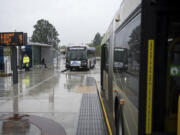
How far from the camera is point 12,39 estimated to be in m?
12.5

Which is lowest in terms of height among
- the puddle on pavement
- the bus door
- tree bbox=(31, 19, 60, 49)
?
the puddle on pavement

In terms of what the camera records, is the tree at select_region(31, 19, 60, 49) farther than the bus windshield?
Yes

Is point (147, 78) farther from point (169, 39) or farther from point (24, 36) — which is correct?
point (24, 36)

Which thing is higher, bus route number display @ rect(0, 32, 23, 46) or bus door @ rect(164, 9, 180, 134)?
bus route number display @ rect(0, 32, 23, 46)

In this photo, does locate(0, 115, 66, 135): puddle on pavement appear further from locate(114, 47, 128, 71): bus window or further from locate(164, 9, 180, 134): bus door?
locate(164, 9, 180, 134): bus door

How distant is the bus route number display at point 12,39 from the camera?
12.5 meters

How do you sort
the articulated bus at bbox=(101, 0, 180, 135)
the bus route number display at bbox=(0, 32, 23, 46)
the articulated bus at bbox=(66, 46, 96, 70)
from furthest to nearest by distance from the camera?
the articulated bus at bbox=(66, 46, 96, 70)
the bus route number display at bbox=(0, 32, 23, 46)
the articulated bus at bbox=(101, 0, 180, 135)

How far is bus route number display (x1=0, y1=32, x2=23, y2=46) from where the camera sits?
12.5 metres

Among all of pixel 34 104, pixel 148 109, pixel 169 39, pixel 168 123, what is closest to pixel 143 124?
pixel 148 109

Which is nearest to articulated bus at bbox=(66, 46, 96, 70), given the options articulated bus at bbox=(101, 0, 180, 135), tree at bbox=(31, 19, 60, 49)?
articulated bus at bbox=(101, 0, 180, 135)

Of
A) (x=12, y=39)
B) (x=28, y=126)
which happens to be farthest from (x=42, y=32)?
(x=28, y=126)

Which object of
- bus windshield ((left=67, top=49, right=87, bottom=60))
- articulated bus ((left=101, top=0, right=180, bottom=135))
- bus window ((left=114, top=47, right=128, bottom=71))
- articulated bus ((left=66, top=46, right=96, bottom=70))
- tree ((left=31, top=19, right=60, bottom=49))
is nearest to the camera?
articulated bus ((left=101, top=0, right=180, bottom=135))

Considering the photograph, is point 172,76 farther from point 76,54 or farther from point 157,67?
point 76,54

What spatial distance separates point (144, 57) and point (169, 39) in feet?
1.36
